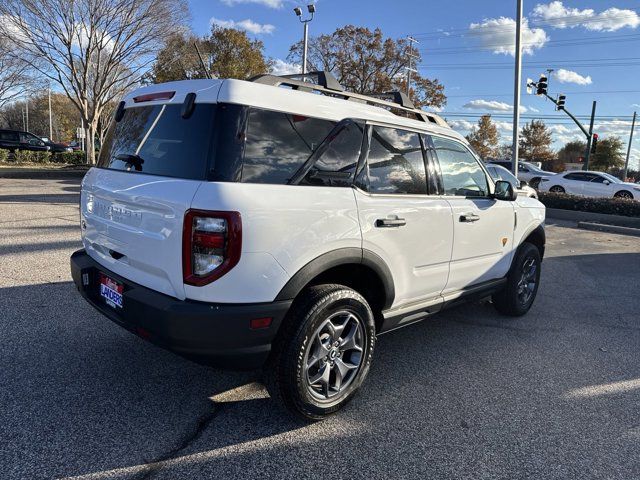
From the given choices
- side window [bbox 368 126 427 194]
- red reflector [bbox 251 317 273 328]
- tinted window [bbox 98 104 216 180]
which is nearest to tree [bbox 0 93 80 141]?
tinted window [bbox 98 104 216 180]

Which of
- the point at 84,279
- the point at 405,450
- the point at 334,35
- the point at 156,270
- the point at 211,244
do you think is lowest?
the point at 405,450

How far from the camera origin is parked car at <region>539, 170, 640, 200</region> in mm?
19269

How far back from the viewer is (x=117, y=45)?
71.3 ft

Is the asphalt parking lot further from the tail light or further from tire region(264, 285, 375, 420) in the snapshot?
the tail light

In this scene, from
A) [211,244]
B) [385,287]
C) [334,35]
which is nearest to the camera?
[211,244]

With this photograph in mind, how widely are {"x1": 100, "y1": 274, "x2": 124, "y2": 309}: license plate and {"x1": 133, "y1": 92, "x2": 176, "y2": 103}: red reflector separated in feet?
3.87

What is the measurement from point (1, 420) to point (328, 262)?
82.8 inches

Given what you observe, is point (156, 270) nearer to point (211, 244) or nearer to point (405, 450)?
point (211, 244)

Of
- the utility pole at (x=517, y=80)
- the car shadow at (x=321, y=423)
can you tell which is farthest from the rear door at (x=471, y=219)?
the utility pole at (x=517, y=80)

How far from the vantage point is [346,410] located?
3.07 m

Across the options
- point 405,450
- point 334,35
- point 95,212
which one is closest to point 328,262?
point 405,450

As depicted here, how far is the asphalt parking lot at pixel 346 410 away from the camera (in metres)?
2.50

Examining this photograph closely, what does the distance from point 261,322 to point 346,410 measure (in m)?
1.03

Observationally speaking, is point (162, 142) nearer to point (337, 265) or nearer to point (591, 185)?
point (337, 265)
